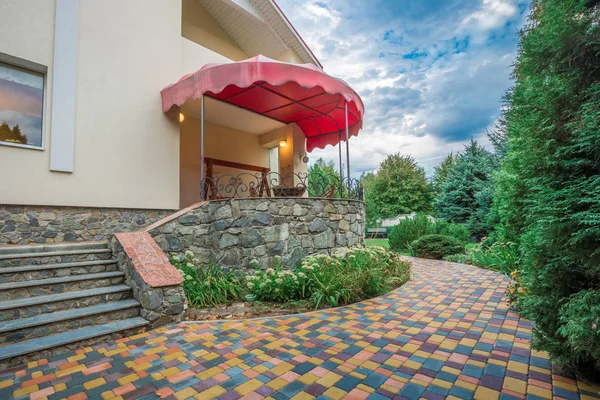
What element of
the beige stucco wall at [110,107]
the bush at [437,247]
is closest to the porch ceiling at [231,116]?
the beige stucco wall at [110,107]

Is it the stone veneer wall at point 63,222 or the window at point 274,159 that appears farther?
the window at point 274,159

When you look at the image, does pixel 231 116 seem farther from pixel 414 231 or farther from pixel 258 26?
pixel 414 231

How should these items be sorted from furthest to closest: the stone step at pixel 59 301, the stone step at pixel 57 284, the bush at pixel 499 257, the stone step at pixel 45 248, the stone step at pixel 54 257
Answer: the bush at pixel 499 257 < the stone step at pixel 45 248 < the stone step at pixel 54 257 < the stone step at pixel 57 284 < the stone step at pixel 59 301

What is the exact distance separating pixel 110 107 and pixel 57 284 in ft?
11.0

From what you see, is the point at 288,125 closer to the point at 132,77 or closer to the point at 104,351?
the point at 132,77

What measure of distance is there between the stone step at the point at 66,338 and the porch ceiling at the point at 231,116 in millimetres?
4953

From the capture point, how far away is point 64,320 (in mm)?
2834

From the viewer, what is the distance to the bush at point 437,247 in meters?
8.20

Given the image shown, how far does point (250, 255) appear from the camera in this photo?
4719 millimetres

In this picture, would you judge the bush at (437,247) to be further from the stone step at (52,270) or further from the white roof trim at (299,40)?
the stone step at (52,270)

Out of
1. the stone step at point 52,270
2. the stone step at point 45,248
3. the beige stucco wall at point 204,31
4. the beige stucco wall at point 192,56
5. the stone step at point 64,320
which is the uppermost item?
the beige stucco wall at point 204,31

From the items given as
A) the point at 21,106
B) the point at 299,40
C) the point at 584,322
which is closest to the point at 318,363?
the point at 584,322

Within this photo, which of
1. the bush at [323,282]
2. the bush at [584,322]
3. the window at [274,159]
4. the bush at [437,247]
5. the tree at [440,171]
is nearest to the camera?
the bush at [584,322]

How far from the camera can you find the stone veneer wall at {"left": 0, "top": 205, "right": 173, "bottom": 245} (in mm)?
4359
